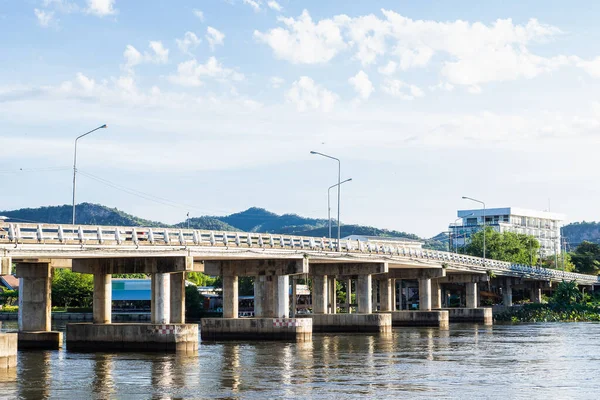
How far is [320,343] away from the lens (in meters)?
76.2

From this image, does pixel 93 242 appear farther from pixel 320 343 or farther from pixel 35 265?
pixel 320 343

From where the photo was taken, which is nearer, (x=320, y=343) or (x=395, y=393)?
(x=395, y=393)

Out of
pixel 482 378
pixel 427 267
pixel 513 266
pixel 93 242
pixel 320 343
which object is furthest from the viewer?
pixel 513 266

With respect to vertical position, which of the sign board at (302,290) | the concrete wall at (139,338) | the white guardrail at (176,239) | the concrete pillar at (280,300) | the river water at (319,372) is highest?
the white guardrail at (176,239)

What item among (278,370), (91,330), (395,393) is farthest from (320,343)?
(395,393)

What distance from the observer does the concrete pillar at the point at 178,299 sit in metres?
75.0

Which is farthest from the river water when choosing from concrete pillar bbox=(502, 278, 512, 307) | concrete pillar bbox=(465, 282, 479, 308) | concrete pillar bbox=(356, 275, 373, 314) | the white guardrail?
concrete pillar bbox=(502, 278, 512, 307)

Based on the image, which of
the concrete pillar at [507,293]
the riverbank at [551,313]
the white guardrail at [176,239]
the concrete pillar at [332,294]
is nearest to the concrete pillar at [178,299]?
the white guardrail at [176,239]

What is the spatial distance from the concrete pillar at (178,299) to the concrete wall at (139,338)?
1070 cm

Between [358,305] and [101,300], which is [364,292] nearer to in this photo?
[358,305]

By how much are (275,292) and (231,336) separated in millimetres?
5134

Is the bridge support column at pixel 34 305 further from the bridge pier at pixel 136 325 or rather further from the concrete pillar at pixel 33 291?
the bridge pier at pixel 136 325

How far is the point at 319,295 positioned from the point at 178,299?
28.2 meters

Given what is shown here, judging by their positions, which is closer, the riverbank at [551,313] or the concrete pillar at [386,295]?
the concrete pillar at [386,295]
